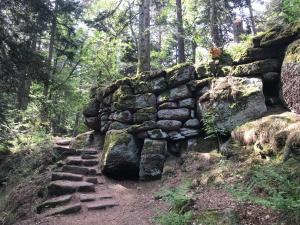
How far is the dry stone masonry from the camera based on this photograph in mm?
8312

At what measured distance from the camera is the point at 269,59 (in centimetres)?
873

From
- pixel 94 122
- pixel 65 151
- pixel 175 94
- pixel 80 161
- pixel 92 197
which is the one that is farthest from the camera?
pixel 94 122

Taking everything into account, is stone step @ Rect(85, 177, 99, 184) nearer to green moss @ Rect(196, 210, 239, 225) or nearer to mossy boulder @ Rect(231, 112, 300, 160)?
mossy boulder @ Rect(231, 112, 300, 160)

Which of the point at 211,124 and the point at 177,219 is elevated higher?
the point at 211,124

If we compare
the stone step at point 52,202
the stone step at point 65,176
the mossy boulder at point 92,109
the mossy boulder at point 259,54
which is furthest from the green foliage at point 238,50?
the stone step at point 52,202

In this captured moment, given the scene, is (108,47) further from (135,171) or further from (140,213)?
(140,213)

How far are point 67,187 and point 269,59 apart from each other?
6.57m

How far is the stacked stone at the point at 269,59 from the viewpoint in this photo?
336 inches

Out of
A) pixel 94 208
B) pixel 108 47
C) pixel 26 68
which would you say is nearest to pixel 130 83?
pixel 26 68

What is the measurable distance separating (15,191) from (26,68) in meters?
3.48

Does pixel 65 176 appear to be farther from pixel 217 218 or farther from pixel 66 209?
pixel 217 218

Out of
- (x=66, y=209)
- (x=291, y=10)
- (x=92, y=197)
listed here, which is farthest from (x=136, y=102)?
(x=291, y=10)

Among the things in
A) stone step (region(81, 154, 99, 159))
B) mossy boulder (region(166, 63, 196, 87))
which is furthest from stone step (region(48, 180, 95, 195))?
mossy boulder (region(166, 63, 196, 87))

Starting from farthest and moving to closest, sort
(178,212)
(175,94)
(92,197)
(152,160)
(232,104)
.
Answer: (175,94) < (152,160) < (232,104) < (92,197) < (178,212)
